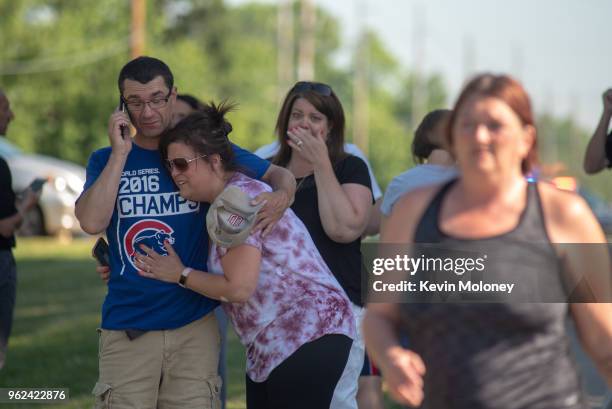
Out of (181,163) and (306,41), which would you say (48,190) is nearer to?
(181,163)

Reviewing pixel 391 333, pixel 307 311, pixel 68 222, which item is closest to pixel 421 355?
pixel 391 333

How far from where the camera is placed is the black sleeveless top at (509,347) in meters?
3.23

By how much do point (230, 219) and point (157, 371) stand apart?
0.90 m

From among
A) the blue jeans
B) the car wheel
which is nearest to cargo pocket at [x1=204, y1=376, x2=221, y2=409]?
the blue jeans

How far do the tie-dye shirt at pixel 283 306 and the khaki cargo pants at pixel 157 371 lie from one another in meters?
0.33

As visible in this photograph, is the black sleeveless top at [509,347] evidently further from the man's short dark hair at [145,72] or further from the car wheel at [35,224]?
the car wheel at [35,224]

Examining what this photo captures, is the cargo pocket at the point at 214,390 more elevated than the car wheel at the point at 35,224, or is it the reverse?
the car wheel at the point at 35,224

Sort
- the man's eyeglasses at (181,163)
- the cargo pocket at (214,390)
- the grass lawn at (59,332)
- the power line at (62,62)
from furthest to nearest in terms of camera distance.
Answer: the power line at (62,62) → the grass lawn at (59,332) → the cargo pocket at (214,390) → the man's eyeglasses at (181,163)

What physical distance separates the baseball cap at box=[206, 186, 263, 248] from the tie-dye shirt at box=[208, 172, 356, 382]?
12 centimetres

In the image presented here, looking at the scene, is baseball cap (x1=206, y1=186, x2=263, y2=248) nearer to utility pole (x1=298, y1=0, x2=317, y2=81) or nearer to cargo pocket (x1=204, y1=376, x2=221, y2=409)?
cargo pocket (x1=204, y1=376, x2=221, y2=409)

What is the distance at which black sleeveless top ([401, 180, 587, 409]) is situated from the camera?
3.23 meters

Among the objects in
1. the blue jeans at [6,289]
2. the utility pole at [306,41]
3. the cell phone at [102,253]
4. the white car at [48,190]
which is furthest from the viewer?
the utility pole at [306,41]

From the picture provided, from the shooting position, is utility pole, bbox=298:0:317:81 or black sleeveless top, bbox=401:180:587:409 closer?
black sleeveless top, bbox=401:180:587:409

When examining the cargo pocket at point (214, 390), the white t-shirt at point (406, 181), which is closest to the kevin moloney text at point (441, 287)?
the cargo pocket at point (214, 390)
